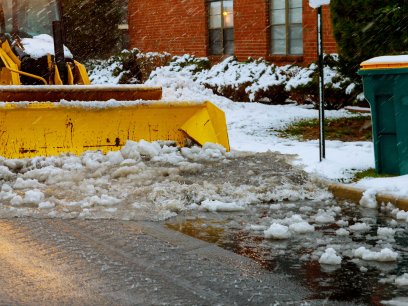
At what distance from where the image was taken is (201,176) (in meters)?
8.36

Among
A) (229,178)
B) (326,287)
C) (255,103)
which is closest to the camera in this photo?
(326,287)

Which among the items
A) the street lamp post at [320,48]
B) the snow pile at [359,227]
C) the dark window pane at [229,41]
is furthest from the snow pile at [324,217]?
the dark window pane at [229,41]

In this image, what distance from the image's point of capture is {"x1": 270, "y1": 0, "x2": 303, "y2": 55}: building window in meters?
17.7

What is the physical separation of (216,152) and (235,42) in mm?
10407

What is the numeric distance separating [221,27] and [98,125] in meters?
11.3

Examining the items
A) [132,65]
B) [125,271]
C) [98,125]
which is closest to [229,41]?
[132,65]

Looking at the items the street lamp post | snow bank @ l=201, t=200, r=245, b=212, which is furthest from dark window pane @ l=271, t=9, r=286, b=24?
snow bank @ l=201, t=200, r=245, b=212

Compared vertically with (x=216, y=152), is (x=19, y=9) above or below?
above

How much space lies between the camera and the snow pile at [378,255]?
4.98 m

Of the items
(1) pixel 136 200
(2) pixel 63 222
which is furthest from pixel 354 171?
(2) pixel 63 222

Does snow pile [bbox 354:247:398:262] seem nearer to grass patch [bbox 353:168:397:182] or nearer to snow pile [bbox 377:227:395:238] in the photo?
snow pile [bbox 377:227:395:238]

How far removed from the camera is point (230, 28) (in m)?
20.0

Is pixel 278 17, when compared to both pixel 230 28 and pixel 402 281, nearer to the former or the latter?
pixel 230 28

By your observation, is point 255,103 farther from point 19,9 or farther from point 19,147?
point 19,147
